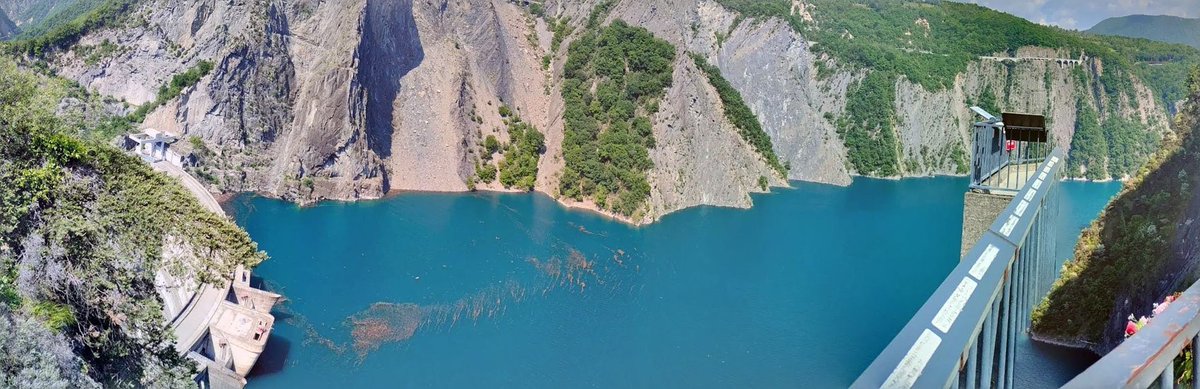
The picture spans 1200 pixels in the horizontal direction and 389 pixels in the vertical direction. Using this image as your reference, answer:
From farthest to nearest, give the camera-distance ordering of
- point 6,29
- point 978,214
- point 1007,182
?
point 6,29, point 1007,182, point 978,214

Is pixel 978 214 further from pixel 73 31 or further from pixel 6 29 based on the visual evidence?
pixel 6 29

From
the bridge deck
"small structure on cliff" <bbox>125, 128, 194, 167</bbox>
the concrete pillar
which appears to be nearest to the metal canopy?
the bridge deck

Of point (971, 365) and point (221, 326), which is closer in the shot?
point (971, 365)

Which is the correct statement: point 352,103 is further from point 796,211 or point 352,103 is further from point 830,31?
point 830,31

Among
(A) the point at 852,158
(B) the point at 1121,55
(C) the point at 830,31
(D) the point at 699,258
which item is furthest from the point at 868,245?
(B) the point at 1121,55

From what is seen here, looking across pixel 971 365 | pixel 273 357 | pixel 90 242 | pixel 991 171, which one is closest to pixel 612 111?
pixel 273 357

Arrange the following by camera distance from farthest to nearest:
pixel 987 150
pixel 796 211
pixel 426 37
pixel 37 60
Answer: pixel 426 37 < pixel 37 60 < pixel 796 211 < pixel 987 150

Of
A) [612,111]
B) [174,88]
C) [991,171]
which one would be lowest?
[612,111]
